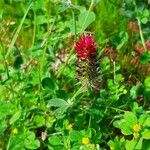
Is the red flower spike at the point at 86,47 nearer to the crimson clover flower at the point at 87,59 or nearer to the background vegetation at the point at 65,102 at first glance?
the crimson clover flower at the point at 87,59

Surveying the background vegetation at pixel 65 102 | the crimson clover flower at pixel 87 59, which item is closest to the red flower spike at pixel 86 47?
the crimson clover flower at pixel 87 59

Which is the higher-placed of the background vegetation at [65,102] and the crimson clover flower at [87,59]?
the crimson clover flower at [87,59]

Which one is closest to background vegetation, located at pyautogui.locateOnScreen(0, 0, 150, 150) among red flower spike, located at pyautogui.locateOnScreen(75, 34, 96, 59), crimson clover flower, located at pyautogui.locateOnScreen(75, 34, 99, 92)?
crimson clover flower, located at pyautogui.locateOnScreen(75, 34, 99, 92)

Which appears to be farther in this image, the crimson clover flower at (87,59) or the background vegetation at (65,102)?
the background vegetation at (65,102)

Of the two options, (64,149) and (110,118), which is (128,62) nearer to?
(110,118)

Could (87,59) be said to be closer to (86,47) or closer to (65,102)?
(86,47)

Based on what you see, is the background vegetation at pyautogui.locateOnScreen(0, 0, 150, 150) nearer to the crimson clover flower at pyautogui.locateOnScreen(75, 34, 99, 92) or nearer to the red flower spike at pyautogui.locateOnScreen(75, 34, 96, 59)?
the crimson clover flower at pyautogui.locateOnScreen(75, 34, 99, 92)

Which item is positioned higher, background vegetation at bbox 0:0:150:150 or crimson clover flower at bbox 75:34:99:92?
crimson clover flower at bbox 75:34:99:92

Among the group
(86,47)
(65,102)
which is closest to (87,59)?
(86,47)

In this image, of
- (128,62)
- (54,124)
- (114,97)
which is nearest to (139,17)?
(128,62)
